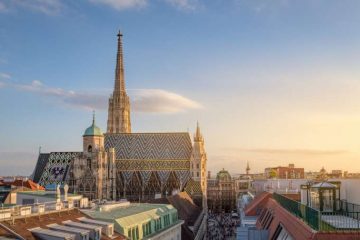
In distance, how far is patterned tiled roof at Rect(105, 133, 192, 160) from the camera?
12200 cm

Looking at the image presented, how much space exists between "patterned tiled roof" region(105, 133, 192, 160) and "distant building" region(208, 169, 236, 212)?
46.2 metres

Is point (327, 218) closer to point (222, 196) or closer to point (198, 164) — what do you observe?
point (198, 164)

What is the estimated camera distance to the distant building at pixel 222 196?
163750 millimetres

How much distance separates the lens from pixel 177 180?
118500 millimetres

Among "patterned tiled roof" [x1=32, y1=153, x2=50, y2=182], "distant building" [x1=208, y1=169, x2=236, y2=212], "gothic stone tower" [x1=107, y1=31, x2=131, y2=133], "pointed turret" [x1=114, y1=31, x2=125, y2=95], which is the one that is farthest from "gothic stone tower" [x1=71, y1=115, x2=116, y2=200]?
"distant building" [x1=208, y1=169, x2=236, y2=212]

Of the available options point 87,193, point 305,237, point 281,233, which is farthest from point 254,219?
point 87,193

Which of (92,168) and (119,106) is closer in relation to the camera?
(92,168)

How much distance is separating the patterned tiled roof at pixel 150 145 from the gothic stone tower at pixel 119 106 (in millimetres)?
5469

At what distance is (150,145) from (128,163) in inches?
281

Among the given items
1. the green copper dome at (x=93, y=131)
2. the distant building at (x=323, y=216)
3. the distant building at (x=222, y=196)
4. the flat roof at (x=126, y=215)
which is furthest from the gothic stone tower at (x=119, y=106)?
the distant building at (x=323, y=216)

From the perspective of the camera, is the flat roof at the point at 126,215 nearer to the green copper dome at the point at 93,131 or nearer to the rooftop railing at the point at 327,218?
the rooftop railing at the point at 327,218

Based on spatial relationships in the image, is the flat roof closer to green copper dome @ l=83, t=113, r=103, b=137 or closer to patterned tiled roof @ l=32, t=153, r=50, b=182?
green copper dome @ l=83, t=113, r=103, b=137

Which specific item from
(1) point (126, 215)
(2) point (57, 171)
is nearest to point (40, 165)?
(2) point (57, 171)

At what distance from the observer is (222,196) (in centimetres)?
16612
